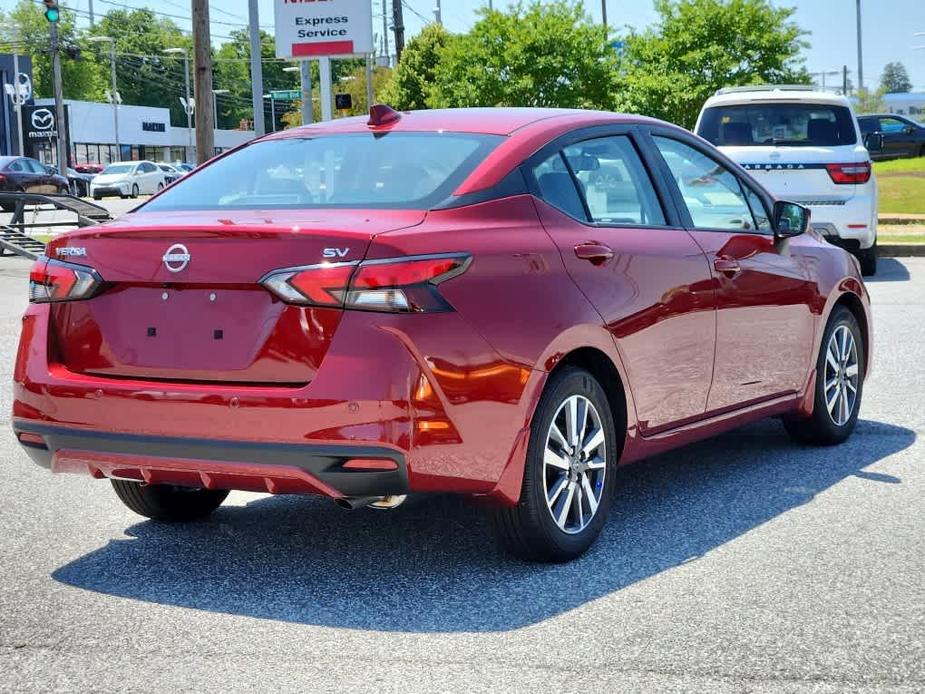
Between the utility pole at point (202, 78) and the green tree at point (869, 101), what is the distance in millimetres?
95125

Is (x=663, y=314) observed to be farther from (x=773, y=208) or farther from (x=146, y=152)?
(x=146, y=152)

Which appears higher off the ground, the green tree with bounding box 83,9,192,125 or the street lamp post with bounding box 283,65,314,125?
the green tree with bounding box 83,9,192,125

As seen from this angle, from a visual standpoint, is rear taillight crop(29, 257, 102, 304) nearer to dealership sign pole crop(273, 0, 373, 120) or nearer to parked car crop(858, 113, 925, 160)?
dealership sign pole crop(273, 0, 373, 120)

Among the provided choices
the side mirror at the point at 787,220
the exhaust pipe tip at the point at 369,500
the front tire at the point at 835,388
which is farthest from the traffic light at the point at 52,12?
the exhaust pipe tip at the point at 369,500

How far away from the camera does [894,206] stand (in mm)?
26594

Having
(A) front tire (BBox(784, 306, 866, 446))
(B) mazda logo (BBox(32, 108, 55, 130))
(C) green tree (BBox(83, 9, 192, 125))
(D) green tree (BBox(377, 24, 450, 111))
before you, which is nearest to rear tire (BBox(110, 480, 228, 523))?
(A) front tire (BBox(784, 306, 866, 446))

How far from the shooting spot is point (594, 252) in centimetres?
523

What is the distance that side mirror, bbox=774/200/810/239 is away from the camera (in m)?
6.73

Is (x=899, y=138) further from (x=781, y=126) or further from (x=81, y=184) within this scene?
(x=81, y=184)

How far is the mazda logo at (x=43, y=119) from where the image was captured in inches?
2950

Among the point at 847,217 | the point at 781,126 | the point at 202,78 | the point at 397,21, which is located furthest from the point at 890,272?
the point at 397,21

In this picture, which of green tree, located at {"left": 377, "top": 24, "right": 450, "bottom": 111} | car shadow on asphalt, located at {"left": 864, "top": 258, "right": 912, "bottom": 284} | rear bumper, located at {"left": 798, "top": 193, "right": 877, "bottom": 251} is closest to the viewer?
rear bumper, located at {"left": 798, "top": 193, "right": 877, "bottom": 251}

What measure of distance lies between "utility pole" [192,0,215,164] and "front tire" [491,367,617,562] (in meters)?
19.9

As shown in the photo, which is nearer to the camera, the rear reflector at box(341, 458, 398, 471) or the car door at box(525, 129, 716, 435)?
the rear reflector at box(341, 458, 398, 471)
